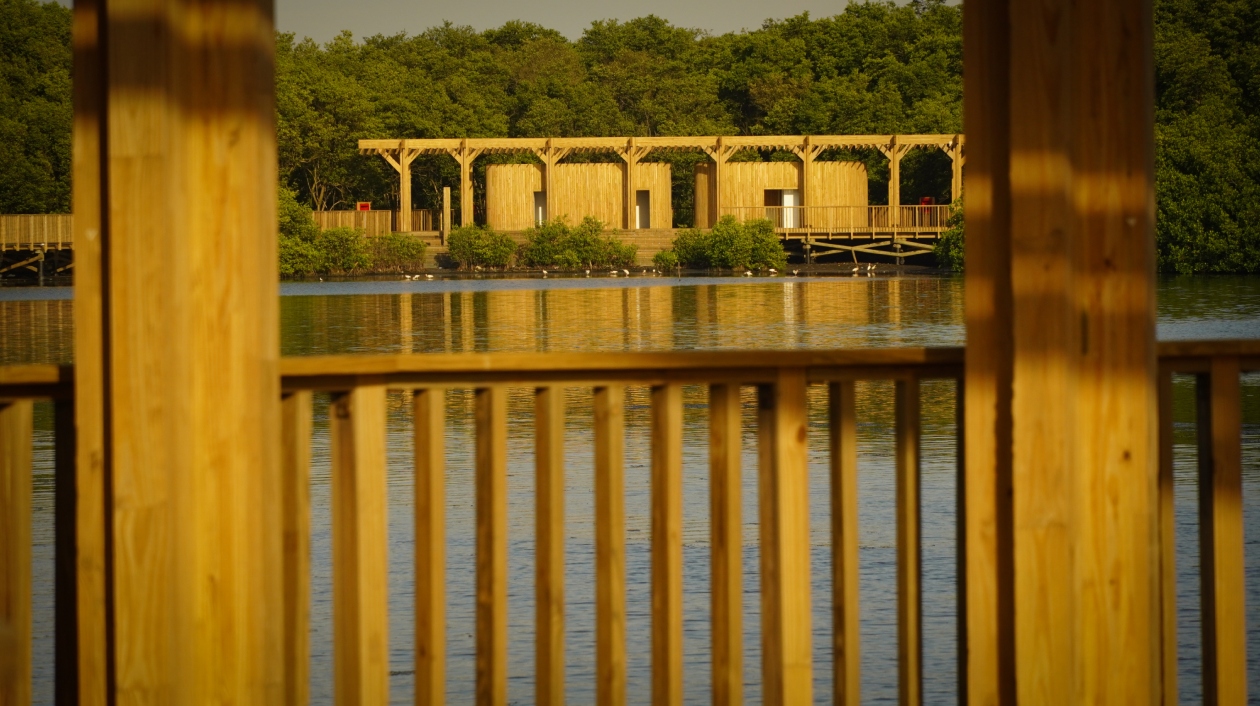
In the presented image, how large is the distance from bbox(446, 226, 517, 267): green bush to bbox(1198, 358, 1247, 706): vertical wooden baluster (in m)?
36.6

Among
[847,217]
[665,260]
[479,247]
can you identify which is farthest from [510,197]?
→ [847,217]

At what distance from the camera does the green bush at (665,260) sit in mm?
38875

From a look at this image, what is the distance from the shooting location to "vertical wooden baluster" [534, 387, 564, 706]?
302 cm

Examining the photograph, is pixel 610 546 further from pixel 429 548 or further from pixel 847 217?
pixel 847 217

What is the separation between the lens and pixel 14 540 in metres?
2.89

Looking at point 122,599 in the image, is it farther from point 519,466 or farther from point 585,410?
point 585,410

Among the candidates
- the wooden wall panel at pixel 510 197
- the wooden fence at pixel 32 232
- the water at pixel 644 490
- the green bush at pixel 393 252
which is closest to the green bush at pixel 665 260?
the wooden wall panel at pixel 510 197

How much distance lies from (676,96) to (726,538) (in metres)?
52.1

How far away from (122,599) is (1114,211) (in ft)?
6.19

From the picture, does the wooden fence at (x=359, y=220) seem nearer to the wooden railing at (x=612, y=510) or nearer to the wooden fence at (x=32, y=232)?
the wooden fence at (x=32, y=232)

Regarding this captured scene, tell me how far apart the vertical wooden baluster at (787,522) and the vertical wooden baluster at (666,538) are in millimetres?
172

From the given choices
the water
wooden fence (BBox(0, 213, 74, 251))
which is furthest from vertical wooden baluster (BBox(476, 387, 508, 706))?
wooden fence (BBox(0, 213, 74, 251))

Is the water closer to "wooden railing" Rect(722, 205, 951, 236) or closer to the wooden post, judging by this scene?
the wooden post

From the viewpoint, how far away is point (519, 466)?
8.10 m
